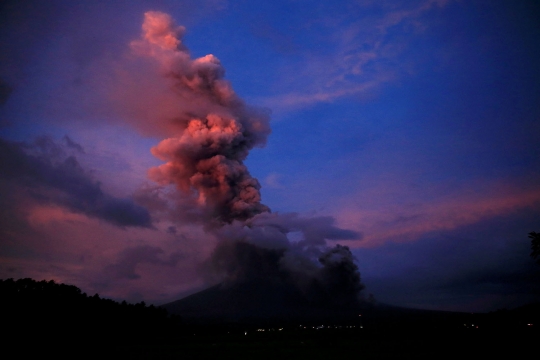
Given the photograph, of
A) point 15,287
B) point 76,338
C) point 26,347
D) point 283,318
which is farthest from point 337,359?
point 283,318

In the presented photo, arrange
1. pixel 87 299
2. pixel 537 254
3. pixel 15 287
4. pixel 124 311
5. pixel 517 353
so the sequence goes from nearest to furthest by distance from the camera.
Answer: pixel 537 254 → pixel 517 353 → pixel 15 287 → pixel 87 299 → pixel 124 311

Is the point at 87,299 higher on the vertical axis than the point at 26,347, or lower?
higher

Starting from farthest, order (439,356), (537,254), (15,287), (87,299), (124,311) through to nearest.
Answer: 1. (124,311)
2. (87,299)
3. (15,287)
4. (439,356)
5. (537,254)

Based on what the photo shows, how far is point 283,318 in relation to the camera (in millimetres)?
187500

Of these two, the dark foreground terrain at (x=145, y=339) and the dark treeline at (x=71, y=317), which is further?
the dark treeline at (x=71, y=317)

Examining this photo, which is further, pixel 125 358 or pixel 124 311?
pixel 124 311

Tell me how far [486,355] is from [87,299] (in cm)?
6691

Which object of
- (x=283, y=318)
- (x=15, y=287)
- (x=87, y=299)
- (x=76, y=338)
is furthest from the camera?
(x=283, y=318)

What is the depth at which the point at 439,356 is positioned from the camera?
36844mm

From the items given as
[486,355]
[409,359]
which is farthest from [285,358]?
[486,355]

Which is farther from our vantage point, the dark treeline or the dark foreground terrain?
the dark treeline

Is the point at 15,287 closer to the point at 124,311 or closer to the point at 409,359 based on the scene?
the point at 124,311

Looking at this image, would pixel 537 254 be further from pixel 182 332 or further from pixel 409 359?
pixel 182 332

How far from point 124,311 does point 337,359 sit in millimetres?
59013
